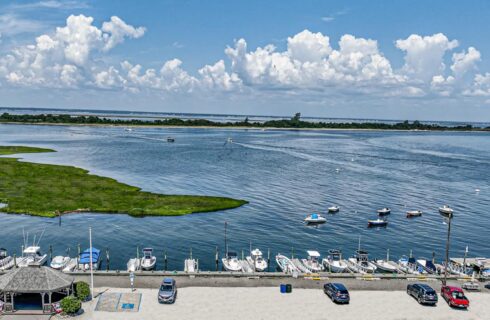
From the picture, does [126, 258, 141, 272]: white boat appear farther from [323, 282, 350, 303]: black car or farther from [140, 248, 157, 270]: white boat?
[323, 282, 350, 303]: black car

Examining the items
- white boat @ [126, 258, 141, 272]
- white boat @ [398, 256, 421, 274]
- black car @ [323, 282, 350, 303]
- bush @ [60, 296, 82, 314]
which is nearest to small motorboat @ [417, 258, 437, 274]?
white boat @ [398, 256, 421, 274]

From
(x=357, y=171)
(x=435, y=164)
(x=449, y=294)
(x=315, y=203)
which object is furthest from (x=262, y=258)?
(x=435, y=164)

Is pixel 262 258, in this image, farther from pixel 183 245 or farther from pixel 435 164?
pixel 435 164

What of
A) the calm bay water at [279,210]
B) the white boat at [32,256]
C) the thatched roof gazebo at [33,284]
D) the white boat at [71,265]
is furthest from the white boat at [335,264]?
the white boat at [32,256]

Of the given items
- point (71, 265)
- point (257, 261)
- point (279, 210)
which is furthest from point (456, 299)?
point (279, 210)

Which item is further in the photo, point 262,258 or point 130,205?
point 130,205

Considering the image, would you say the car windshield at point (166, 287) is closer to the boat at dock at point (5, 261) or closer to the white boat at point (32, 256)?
the white boat at point (32, 256)
